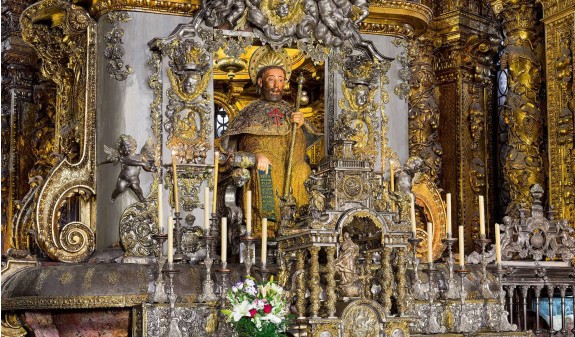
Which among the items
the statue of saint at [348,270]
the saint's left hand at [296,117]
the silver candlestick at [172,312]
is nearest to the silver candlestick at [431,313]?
the statue of saint at [348,270]

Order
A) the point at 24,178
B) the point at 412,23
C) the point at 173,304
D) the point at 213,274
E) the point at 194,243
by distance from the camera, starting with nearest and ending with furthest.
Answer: the point at 173,304
the point at 213,274
the point at 194,243
the point at 412,23
the point at 24,178

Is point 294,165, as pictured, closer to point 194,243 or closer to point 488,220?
point 194,243

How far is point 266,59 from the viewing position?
15258mm

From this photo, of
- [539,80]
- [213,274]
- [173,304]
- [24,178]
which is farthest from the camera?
[24,178]

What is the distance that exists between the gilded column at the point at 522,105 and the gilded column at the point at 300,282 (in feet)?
22.7

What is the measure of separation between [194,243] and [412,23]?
5.26 meters

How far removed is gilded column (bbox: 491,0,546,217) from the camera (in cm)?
1719

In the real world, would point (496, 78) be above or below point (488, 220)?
above

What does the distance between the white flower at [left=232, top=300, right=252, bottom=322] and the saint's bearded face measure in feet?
18.2

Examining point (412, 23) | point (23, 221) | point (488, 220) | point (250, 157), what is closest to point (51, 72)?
point (23, 221)

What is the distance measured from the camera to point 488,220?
18547 millimetres

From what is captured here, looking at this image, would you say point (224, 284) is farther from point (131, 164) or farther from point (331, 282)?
point (131, 164)

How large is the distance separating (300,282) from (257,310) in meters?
0.97

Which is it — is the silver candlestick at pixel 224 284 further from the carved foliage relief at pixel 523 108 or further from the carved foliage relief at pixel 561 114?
the carved foliage relief at pixel 523 108
